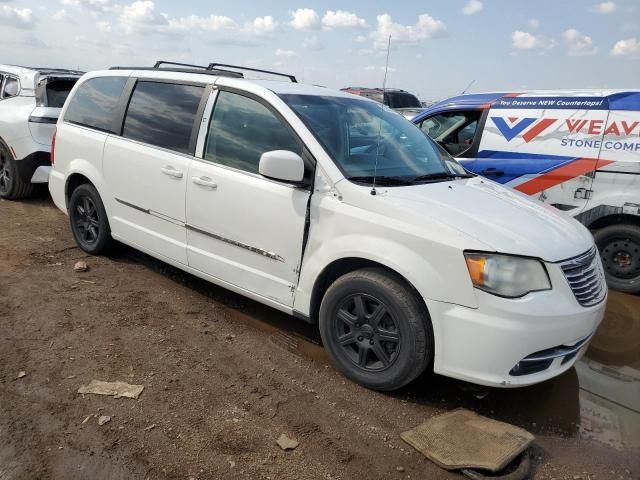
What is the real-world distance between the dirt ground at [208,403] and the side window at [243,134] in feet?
4.12

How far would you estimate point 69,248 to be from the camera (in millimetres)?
5465

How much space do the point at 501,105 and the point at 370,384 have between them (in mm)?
3950

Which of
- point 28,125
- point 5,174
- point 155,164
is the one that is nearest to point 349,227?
point 155,164

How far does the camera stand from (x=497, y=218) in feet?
10.1

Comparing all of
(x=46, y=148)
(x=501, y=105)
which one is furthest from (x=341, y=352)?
(x=46, y=148)

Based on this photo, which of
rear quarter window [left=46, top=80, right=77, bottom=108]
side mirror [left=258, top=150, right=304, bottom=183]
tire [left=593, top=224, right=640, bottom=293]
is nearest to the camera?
side mirror [left=258, top=150, right=304, bottom=183]

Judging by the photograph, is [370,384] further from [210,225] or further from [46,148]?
[46,148]

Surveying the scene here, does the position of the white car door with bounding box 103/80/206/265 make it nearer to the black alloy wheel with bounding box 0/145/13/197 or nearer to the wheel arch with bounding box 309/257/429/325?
the wheel arch with bounding box 309/257/429/325

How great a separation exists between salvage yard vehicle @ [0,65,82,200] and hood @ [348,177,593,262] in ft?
17.9

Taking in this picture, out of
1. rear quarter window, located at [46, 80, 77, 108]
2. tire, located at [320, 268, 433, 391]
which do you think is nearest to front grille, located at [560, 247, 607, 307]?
tire, located at [320, 268, 433, 391]

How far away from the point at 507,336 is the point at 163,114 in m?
3.10

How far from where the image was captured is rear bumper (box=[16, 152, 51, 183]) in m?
6.79

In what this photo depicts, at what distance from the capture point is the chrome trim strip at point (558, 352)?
2.82 meters

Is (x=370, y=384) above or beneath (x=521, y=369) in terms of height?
beneath
